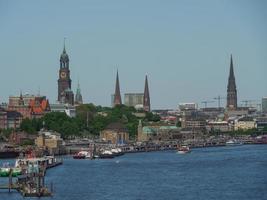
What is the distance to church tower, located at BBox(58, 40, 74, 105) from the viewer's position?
145 meters

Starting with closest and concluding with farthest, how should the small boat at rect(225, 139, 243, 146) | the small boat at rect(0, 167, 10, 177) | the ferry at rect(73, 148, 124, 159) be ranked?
1. the small boat at rect(0, 167, 10, 177)
2. the ferry at rect(73, 148, 124, 159)
3. the small boat at rect(225, 139, 243, 146)

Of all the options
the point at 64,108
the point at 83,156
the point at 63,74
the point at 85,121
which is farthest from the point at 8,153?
the point at 63,74

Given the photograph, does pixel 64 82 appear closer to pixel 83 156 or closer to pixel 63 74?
pixel 63 74

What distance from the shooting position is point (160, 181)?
51.9 m

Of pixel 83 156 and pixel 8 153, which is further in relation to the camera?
pixel 8 153

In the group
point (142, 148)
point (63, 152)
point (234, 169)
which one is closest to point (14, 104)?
point (142, 148)

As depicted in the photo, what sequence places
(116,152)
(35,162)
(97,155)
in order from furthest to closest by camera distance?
(116,152) → (97,155) → (35,162)

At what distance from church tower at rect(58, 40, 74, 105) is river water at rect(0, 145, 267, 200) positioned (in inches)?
2985

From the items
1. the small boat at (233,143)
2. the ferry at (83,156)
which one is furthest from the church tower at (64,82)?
the ferry at (83,156)

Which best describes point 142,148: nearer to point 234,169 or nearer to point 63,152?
point 63,152

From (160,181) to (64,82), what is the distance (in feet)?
313

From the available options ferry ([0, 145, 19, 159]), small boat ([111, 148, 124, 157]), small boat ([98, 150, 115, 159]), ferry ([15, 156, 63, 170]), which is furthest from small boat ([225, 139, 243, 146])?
ferry ([15, 156, 63, 170])

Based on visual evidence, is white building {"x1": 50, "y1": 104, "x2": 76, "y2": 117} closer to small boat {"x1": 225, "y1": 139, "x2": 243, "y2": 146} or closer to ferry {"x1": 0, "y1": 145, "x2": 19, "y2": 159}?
small boat {"x1": 225, "y1": 139, "x2": 243, "y2": 146}

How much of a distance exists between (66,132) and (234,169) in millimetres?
53824
